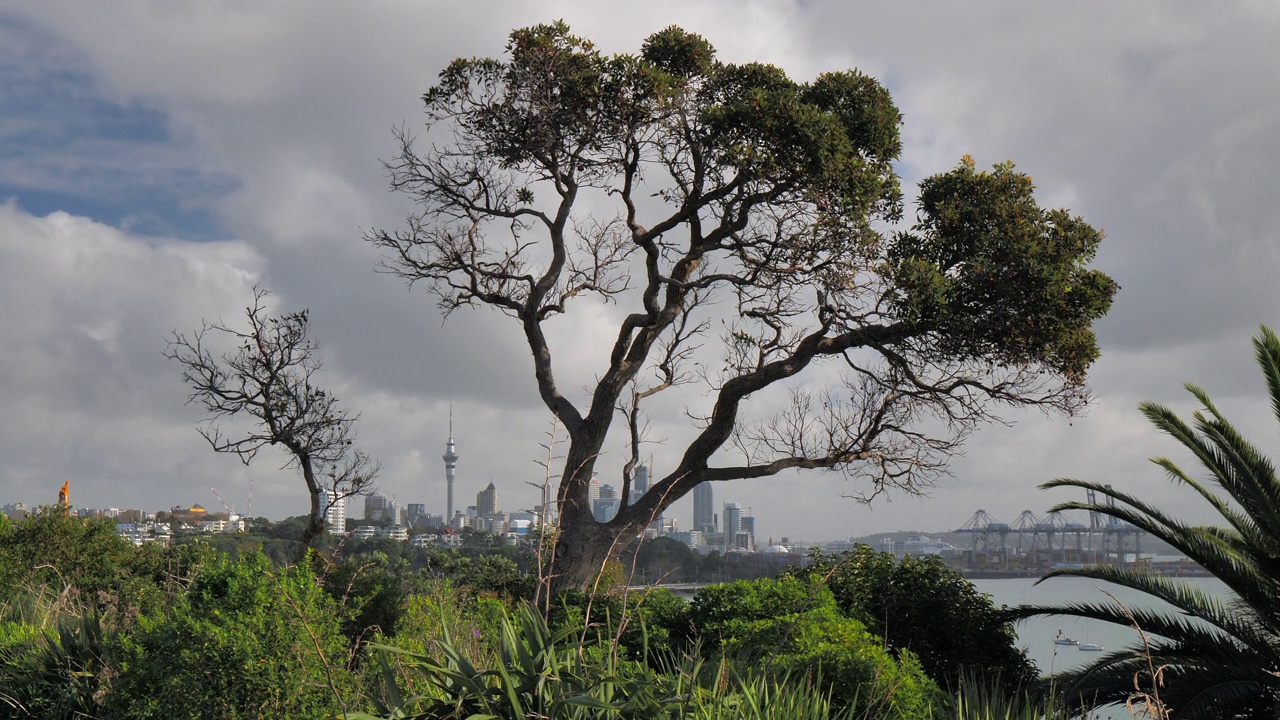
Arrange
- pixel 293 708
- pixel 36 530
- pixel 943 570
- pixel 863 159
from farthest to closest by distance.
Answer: pixel 36 530, pixel 863 159, pixel 943 570, pixel 293 708

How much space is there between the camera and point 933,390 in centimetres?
1501

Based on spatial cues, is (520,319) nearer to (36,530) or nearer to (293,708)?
(36,530)

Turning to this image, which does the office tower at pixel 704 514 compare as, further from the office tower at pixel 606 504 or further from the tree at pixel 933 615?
the tree at pixel 933 615

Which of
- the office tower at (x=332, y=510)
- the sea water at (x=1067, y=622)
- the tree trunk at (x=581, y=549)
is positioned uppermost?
the office tower at (x=332, y=510)

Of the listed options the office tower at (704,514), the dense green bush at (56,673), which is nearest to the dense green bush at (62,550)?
the dense green bush at (56,673)

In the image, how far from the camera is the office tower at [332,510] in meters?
18.3

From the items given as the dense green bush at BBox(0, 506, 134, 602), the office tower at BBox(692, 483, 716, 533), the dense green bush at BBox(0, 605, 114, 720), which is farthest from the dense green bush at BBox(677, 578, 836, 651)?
the office tower at BBox(692, 483, 716, 533)

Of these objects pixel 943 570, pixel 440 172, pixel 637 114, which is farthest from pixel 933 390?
pixel 440 172

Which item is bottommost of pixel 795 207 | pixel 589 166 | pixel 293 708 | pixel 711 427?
pixel 293 708

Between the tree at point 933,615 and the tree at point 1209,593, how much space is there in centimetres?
51

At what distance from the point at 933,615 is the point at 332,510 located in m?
12.3

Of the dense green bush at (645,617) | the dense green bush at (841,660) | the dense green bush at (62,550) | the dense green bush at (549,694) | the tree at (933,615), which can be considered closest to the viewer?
the dense green bush at (549,694)

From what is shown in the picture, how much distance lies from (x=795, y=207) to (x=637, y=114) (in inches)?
108

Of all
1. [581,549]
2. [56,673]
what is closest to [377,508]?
[581,549]
